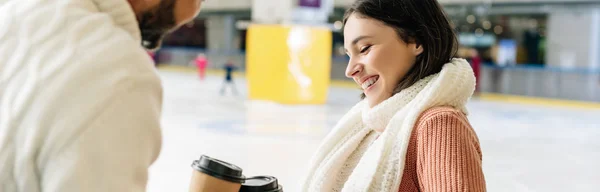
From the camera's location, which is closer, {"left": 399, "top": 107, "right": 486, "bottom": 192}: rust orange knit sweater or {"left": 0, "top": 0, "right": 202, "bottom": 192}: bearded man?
{"left": 0, "top": 0, "right": 202, "bottom": 192}: bearded man

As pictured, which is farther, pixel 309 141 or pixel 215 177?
pixel 309 141

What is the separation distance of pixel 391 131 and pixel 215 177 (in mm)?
522

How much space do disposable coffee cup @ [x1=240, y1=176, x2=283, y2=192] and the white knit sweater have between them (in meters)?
0.32

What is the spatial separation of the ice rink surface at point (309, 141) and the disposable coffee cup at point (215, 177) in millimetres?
4198

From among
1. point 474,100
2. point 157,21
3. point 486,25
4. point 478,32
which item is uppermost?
point 157,21

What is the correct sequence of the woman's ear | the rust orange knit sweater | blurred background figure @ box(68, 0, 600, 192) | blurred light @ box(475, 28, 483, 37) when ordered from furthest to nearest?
blurred light @ box(475, 28, 483, 37), blurred background figure @ box(68, 0, 600, 192), the woman's ear, the rust orange knit sweater

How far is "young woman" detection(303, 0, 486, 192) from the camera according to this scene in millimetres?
1408

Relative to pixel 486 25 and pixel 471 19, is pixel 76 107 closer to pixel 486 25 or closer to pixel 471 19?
pixel 471 19

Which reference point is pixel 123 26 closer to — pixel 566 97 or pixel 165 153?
pixel 165 153

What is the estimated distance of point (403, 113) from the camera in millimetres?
1548

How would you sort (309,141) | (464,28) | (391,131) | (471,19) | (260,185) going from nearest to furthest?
(260,185)
(391,131)
(309,141)
(471,19)
(464,28)

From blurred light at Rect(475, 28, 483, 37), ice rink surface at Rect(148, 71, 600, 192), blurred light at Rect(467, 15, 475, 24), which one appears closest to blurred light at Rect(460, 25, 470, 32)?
blurred light at Rect(467, 15, 475, 24)

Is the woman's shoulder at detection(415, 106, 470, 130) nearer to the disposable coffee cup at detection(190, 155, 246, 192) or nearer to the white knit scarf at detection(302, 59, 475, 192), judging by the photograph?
the white knit scarf at detection(302, 59, 475, 192)

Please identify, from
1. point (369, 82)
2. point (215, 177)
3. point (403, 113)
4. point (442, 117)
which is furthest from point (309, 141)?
point (215, 177)
